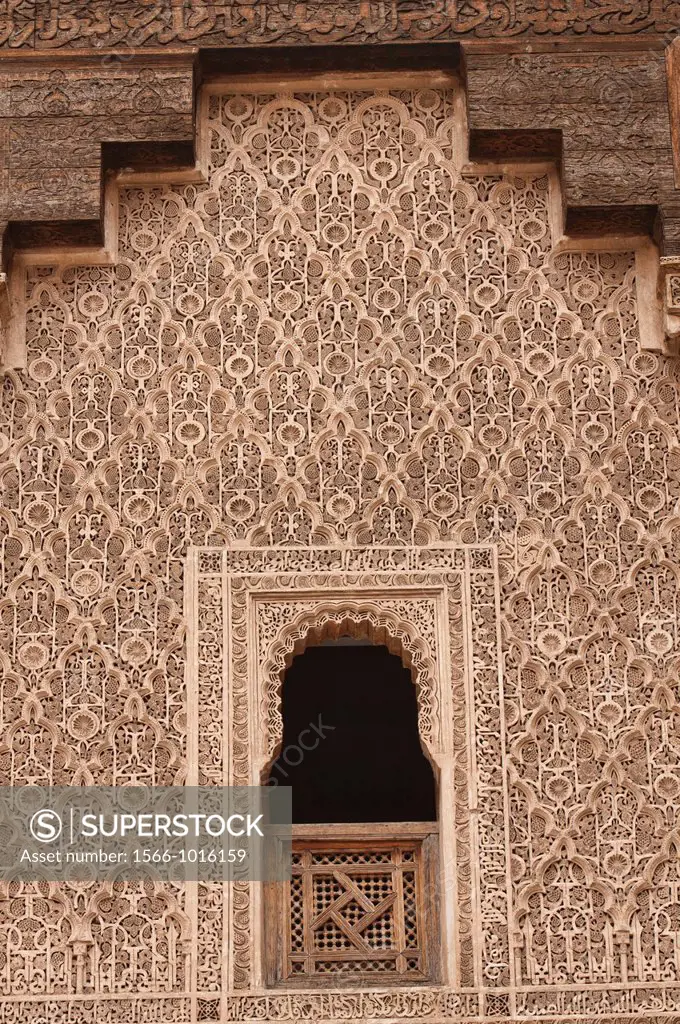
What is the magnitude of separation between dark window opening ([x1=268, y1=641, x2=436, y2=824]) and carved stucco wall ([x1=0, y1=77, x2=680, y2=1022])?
267 centimetres

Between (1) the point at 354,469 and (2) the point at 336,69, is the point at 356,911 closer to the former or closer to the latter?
(1) the point at 354,469

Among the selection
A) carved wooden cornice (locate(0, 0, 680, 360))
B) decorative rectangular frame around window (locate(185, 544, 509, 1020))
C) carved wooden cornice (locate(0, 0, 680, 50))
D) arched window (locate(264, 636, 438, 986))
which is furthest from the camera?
carved wooden cornice (locate(0, 0, 680, 50))

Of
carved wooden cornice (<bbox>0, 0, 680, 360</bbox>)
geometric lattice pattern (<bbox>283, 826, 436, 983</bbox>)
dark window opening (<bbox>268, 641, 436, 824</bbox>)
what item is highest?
carved wooden cornice (<bbox>0, 0, 680, 360</bbox>)

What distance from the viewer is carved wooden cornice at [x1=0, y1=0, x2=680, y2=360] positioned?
6738 millimetres

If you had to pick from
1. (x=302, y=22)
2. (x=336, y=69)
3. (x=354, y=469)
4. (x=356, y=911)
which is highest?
(x=302, y=22)

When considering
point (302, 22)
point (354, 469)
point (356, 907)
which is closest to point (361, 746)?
point (356, 907)

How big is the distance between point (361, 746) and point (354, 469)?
2.93 m

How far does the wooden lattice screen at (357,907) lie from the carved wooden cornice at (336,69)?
7.24 feet

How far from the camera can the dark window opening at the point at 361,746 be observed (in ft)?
30.0

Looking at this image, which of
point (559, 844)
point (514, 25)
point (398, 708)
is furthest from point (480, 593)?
point (398, 708)

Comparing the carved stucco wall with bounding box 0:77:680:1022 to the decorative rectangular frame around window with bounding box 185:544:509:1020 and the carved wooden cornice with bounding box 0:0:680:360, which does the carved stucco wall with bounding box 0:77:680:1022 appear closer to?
the decorative rectangular frame around window with bounding box 185:544:509:1020

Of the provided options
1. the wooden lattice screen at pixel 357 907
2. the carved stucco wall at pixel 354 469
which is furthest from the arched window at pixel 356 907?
the carved stucco wall at pixel 354 469

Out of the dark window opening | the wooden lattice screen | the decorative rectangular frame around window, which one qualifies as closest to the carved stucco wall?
the decorative rectangular frame around window

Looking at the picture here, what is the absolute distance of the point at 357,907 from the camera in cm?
642
